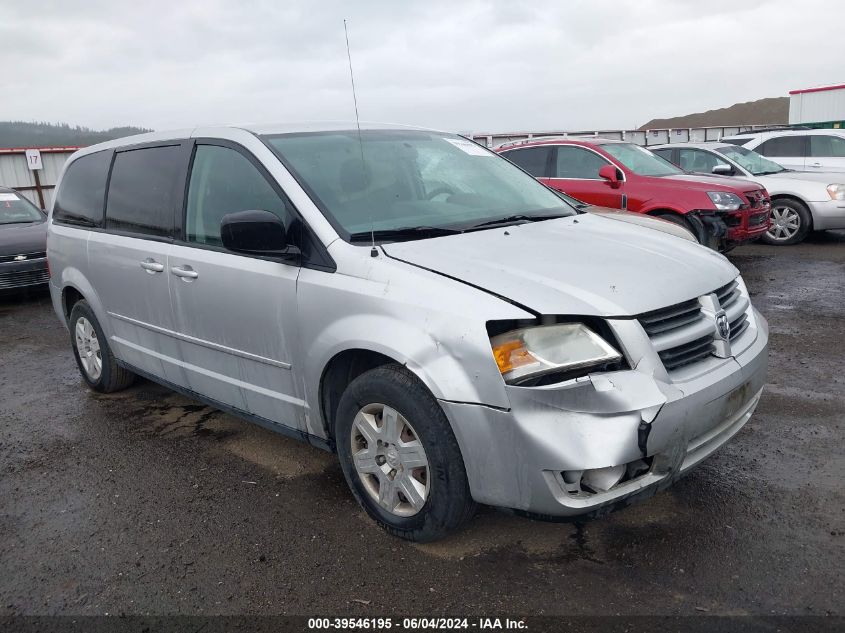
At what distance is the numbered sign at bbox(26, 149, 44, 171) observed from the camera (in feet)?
53.3

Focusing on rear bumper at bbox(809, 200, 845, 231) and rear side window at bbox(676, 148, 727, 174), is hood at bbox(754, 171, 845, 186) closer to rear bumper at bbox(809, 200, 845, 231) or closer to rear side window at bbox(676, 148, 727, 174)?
rear bumper at bbox(809, 200, 845, 231)

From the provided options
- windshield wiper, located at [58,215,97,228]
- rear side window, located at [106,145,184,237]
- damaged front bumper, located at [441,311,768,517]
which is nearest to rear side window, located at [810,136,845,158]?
damaged front bumper, located at [441,311,768,517]

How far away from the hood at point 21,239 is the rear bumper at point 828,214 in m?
10.5

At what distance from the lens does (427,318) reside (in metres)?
2.56

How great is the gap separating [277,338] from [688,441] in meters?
1.77

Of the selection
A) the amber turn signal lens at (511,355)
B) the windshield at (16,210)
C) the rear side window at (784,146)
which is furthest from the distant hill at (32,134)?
the amber turn signal lens at (511,355)

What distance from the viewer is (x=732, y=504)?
3.04 metres

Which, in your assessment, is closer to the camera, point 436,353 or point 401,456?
point 436,353

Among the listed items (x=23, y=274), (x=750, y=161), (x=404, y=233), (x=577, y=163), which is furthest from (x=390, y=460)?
(x=750, y=161)

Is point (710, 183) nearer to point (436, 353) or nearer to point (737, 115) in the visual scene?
point (436, 353)

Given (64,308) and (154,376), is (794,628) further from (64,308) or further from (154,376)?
(64,308)

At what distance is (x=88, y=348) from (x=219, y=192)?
2118 millimetres

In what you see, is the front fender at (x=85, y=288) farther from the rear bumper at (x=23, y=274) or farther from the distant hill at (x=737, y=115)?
the distant hill at (x=737, y=115)

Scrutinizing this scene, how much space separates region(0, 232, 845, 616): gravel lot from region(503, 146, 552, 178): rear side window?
528 cm
